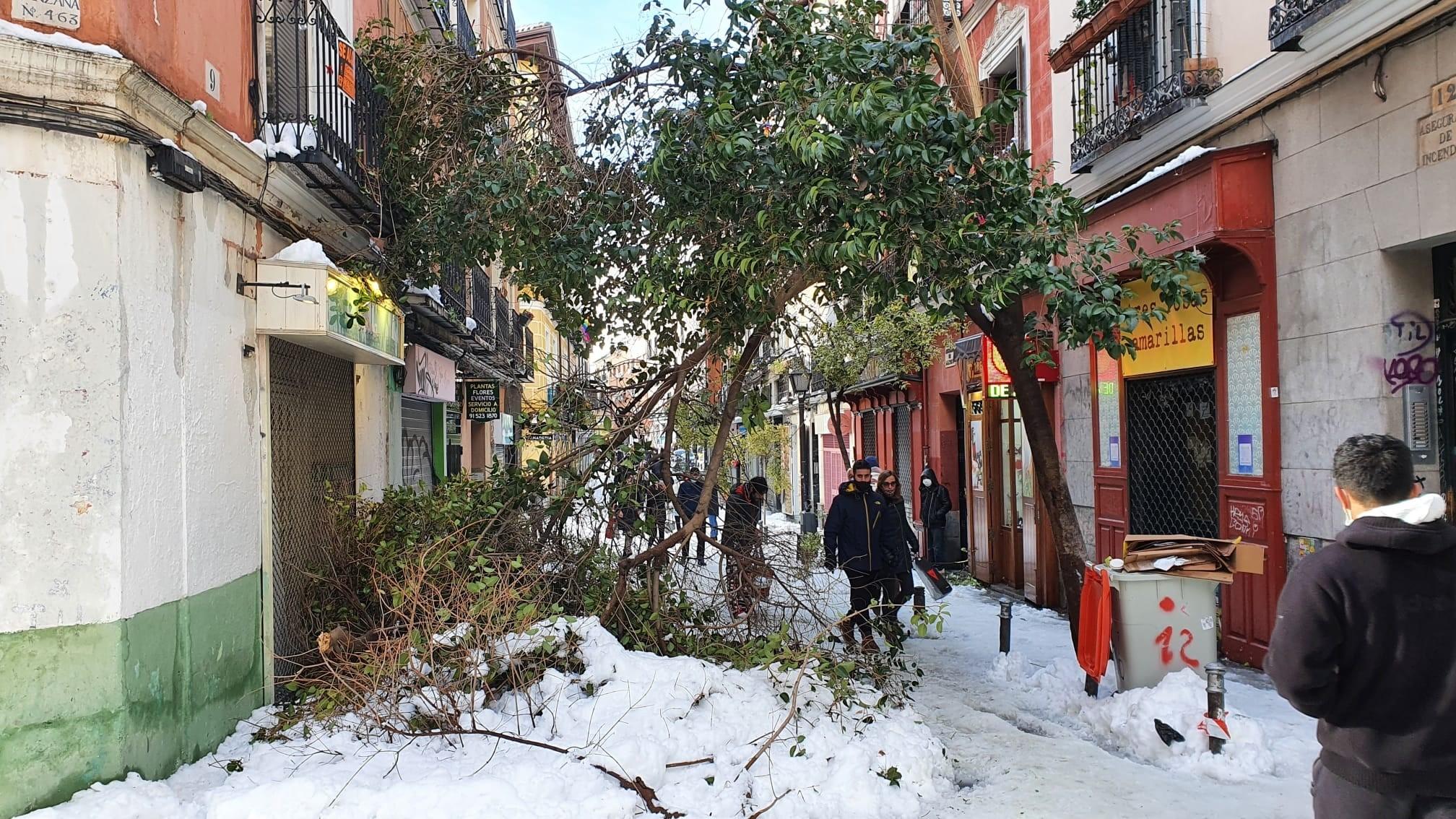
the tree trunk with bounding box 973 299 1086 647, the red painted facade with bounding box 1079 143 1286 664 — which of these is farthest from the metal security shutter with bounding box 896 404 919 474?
the tree trunk with bounding box 973 299 1086 647

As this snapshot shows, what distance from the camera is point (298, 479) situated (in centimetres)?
754

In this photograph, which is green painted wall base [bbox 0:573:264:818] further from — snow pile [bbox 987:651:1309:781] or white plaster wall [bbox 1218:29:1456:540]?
white plaster wall [bbox 1218:29:1456:540]

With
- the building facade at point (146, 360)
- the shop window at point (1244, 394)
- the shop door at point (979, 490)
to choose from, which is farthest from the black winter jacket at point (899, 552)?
the building facade at point (146, 360)

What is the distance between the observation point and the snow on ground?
4953 millimetres

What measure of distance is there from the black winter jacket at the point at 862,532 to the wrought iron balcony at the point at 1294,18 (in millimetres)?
4814

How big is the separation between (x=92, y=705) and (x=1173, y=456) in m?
8.77

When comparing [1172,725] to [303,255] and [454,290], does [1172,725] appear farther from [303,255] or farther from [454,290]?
[454,290]

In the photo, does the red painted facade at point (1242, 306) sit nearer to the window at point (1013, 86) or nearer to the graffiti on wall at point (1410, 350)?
the graffiti on wall at point (1410, 350)

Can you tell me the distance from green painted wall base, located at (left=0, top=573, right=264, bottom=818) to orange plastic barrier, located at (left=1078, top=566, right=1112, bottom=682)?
5.55 meters

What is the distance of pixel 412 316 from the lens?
36.5 feet

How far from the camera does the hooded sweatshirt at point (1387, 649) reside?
262 centimetres

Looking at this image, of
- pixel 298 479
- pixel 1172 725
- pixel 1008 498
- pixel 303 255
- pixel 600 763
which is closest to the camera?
pixel 600 763

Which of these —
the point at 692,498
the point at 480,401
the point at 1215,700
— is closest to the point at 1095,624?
the point at 1215,700

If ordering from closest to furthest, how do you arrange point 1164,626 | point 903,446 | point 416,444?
point 1164,626, point 416,444, point 903,446
